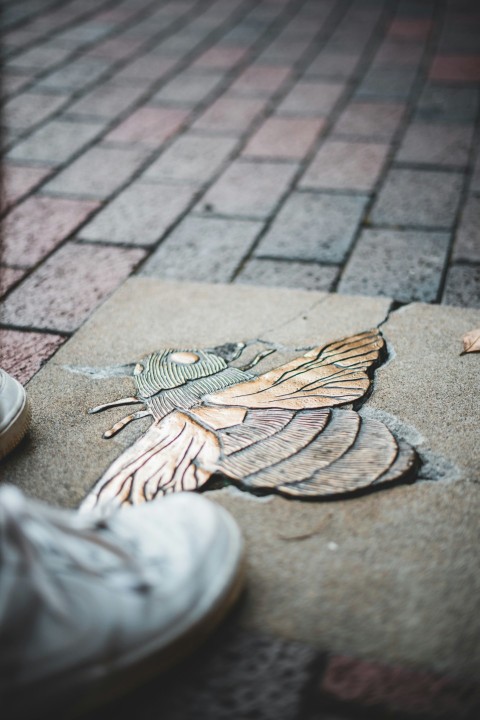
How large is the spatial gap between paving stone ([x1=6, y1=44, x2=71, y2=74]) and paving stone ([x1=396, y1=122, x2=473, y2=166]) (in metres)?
2.09

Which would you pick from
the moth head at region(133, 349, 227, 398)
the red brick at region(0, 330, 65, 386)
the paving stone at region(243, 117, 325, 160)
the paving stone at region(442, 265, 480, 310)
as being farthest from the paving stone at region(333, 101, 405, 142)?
the red brick at region(0, 330, 65, 386)

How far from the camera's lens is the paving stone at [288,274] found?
1.89m

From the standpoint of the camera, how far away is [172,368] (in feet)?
5.13

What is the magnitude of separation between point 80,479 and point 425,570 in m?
0.65

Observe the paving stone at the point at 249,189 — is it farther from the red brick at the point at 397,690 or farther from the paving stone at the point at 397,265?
the red brick at the point at 397,690

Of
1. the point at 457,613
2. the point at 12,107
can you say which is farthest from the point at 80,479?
the point at 12,107

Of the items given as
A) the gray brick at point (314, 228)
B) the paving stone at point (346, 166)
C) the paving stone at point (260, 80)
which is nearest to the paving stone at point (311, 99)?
the paving stone at point (260, 80)

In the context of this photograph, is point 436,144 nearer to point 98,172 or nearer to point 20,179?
point 98,172

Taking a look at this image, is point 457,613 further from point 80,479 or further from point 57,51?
point 57,51

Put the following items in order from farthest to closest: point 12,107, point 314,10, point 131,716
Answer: point 314,10 → point 12,107 → point 131,716

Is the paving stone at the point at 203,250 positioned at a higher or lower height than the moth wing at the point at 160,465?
higher

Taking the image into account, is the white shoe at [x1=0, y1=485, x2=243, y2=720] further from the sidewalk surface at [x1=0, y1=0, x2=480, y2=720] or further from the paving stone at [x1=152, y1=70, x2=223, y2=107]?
the paving stone at [x1=152, y1=70, x2=223, y2=107]

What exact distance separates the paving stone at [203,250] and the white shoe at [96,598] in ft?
3.53

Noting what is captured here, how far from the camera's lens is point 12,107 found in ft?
10.3
